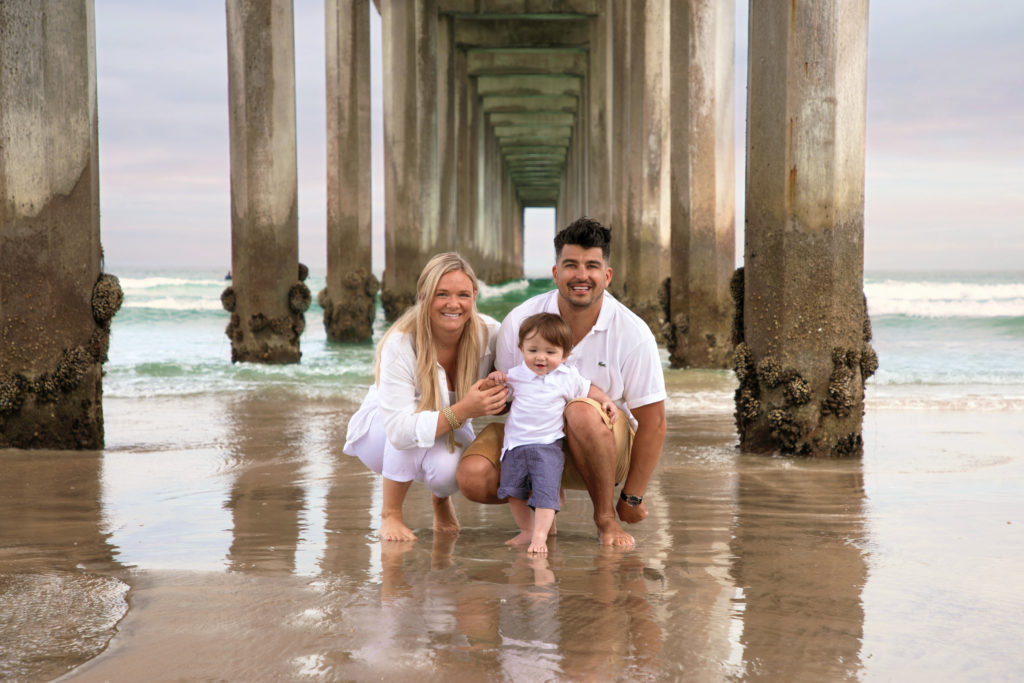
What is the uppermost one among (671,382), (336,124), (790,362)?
(336,124)

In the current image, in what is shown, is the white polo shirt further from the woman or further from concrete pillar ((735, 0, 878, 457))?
concrete pillar ((735, 0, 878, 457))

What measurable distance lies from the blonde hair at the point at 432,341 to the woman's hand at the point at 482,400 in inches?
4.8

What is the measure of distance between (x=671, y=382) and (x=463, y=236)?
16.9 m

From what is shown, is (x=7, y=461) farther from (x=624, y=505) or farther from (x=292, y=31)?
(x=292, y=31)

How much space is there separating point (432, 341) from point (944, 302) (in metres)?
26.9

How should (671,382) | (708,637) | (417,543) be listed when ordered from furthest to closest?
(671,382) → (417,543) → (708,637)

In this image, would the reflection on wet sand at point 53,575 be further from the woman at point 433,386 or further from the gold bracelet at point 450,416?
the gold bracelet at point 450,416

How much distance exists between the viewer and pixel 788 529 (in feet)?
12.2

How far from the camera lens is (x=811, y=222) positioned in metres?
5.11

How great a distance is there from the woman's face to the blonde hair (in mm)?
18

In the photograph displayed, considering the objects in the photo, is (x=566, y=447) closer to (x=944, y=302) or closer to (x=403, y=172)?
(x=403, y=172)

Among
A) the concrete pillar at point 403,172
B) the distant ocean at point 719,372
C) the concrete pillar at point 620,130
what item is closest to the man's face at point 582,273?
the distant ocean at point 719,372

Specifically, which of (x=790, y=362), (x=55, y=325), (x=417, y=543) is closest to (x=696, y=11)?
(x=790, y=362)

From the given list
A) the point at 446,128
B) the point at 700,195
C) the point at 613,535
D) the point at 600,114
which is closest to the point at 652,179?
the point at 700,195
